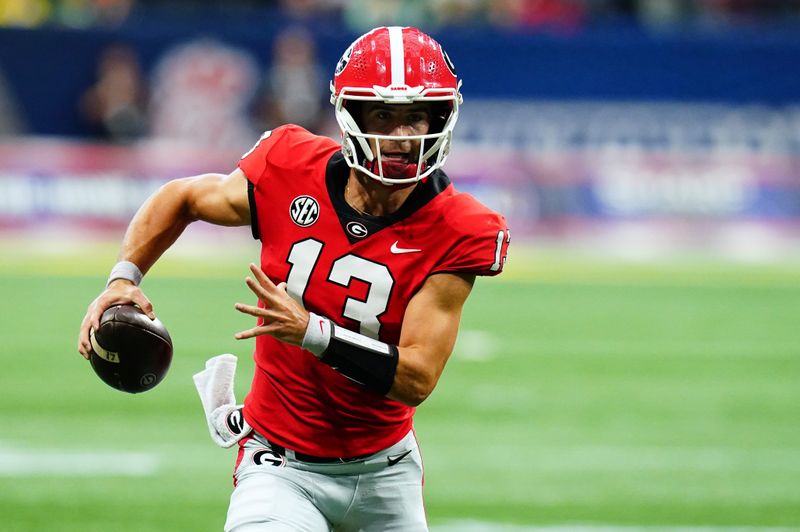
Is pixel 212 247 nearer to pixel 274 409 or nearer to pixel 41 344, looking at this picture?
pixel 41 344

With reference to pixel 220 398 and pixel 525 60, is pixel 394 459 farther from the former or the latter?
pixel 525 60

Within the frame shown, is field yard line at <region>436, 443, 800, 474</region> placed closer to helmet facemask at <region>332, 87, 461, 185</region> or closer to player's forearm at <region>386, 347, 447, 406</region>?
player's forearm at <region>386, 347, 447, 406</region>

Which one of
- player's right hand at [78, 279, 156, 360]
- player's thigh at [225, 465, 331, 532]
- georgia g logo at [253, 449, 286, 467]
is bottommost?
player's thigh at [225, 465, 331, 532]

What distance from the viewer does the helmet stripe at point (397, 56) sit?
383cm

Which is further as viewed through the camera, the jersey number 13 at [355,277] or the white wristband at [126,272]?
the white wristband at [126,272]

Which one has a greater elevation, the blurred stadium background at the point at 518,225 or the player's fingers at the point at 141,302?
the blurred stadium background at the point at 518,225

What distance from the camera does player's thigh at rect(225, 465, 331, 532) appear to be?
3760mm

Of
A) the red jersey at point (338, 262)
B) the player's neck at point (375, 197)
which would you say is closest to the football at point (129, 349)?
the red jersey at point (338, 262)

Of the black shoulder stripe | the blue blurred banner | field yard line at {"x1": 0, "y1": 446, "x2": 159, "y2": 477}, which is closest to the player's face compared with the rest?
the black shoulder stripe

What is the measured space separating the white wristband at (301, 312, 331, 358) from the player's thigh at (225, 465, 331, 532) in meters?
0.50

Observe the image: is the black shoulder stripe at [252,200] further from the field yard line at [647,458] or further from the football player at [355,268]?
the field yard line at [647,458]

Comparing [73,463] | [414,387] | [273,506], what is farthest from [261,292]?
[73,463]

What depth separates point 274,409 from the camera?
4.05 metres

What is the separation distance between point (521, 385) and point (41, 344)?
344cm
